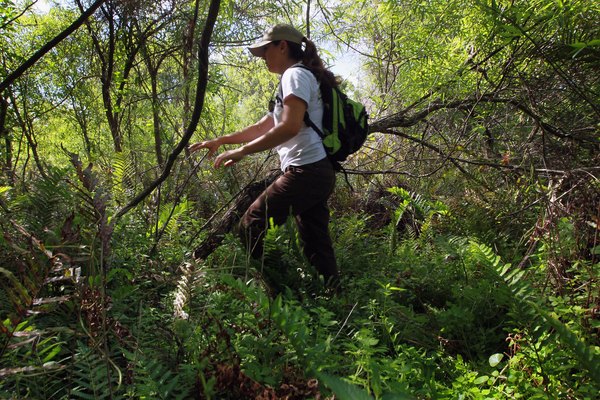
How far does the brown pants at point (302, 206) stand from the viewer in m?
2.73

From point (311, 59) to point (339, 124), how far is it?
1.65 ft

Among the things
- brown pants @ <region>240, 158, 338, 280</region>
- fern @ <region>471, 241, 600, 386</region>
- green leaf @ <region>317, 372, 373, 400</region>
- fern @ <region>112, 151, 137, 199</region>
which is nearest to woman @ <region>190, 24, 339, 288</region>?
brown pants @ <region>240, 158, 338, 280</region>

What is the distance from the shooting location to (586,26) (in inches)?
115

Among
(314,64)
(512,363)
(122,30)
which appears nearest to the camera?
(512,363)

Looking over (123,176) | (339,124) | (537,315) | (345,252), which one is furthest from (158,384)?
(123,176)

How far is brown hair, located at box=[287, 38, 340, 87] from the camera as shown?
2764mm

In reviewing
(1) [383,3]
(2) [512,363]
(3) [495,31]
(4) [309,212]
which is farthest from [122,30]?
(2) [512,363]

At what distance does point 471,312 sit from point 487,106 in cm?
239

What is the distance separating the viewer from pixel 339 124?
2.81m

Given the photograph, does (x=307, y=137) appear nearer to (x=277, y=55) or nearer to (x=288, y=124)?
(x=288, y=124)

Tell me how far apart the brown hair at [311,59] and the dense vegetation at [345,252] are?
0.63 meters

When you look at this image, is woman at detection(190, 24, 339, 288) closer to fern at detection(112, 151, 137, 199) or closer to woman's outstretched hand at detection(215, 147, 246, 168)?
woman's outstretched hand at detection(215, 147, 246, 168)

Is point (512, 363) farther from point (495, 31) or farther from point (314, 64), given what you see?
point (495, 31)

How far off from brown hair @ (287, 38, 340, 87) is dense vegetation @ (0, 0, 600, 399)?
63 centimetres
